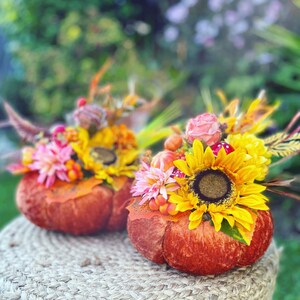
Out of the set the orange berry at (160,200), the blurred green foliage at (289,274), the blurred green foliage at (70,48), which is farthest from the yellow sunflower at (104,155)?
the blurred green foliage at (70,48)

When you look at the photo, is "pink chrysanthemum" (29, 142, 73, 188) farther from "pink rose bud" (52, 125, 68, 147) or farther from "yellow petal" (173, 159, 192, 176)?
"yellow petal" (173, 159, 192, 176)

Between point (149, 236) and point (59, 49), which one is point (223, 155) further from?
point (59, 49)

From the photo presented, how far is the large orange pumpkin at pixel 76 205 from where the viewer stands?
1541 mm

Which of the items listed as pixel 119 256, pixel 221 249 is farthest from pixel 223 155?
pixel 119 256

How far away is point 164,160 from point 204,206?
0.55 feet

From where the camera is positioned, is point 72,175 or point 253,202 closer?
point 253,202

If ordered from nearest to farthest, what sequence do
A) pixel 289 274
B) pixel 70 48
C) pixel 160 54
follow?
pixel 289 274, pixel 70 48, pixel 160 54

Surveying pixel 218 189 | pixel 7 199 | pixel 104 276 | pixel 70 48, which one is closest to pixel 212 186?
pixel 218 189

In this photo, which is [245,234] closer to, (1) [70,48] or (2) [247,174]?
(2) [247,174]

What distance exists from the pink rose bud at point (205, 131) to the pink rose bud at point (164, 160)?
0.21 ft

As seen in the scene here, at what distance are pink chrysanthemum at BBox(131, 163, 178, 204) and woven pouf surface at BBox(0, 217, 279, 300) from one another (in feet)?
0.67

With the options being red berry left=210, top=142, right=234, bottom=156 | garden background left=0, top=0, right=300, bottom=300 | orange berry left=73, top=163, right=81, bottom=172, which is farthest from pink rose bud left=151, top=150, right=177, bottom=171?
garden background left=0, top=0, right=300, bottom=300

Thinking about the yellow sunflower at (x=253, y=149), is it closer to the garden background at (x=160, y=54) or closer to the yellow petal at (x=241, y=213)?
the yellow petal at (x=241, y=213)

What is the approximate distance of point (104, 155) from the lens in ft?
5.35
